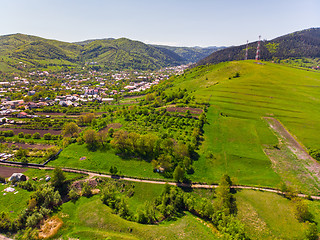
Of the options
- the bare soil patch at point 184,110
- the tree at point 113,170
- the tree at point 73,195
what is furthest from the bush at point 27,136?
the bare soil patch at point 184,110

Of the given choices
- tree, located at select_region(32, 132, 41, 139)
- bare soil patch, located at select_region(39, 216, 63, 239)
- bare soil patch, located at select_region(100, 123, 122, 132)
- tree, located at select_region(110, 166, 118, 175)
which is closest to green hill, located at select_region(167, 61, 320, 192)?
tree, located at select_region(110, 166, 118, 175)

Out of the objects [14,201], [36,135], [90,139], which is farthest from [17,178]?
[36,135]

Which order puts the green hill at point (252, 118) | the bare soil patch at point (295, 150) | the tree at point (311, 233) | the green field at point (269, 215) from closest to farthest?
the tree at point (311, 233) → the green field at point (269, 215) → the bare soil patch at point (295, 150) → the green hill at point (252, 118)

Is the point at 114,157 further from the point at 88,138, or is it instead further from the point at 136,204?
the point at 136,204

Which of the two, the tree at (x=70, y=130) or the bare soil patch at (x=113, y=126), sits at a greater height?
the tree at (x=70, y=130)

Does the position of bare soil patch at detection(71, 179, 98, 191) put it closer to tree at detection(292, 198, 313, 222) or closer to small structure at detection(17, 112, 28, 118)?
tree at detection(292, 198, 313, 222)

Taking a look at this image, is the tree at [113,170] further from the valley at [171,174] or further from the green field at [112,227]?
the green field at [112,227]

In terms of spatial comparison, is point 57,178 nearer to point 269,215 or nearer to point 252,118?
point 269,215
